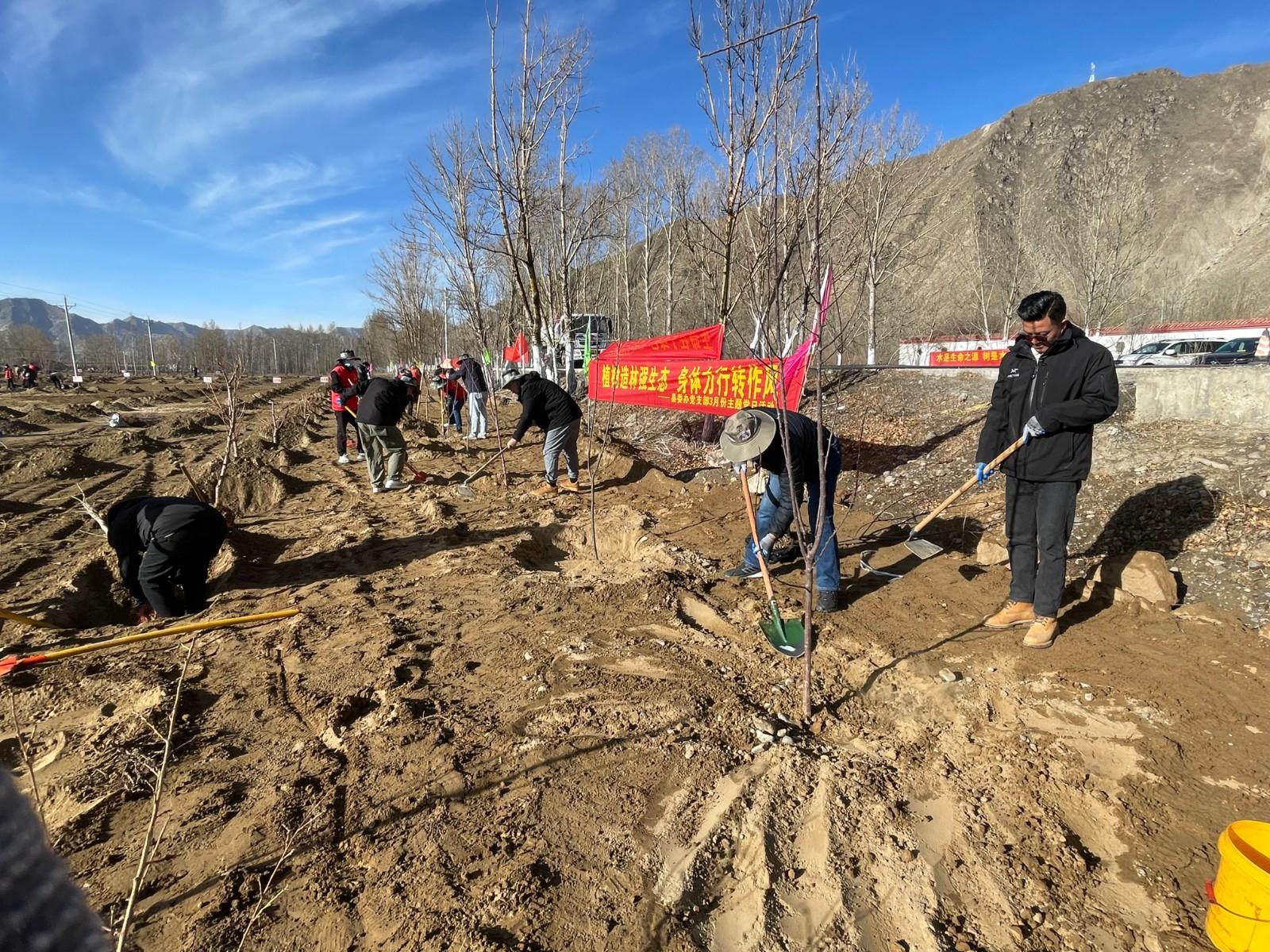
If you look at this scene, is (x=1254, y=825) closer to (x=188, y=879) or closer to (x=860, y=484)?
(x=188, y=879)

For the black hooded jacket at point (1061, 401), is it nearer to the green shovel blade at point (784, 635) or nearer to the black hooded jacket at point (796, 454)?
the black hooded jacket at point (796, 454)

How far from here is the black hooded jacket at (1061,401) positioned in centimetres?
325

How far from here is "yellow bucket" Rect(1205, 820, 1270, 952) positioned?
1637 mm

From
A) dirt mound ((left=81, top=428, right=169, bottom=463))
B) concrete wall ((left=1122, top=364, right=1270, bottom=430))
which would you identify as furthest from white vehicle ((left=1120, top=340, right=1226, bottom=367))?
dirt mound ((left=81, top=428, right=169, bottom=463))

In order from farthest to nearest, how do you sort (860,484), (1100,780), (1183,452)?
(860,484) < (1183,452) < (1100,780)

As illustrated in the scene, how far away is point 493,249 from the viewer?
857 cm

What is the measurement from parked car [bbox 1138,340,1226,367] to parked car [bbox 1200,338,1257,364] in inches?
9.8

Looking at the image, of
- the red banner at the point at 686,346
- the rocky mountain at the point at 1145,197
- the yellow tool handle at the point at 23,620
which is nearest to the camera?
the yellow tool handle at the point at 23,620

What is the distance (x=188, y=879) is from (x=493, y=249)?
795cm

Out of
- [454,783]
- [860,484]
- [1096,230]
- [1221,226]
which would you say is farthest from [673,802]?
[1221,226]

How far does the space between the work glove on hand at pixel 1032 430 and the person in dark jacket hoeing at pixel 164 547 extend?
521 cm

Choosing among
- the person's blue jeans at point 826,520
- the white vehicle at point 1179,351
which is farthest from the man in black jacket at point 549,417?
the white vehicle at point 1179,351

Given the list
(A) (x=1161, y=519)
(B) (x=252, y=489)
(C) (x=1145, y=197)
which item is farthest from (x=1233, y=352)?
(B) (x=252, y=489)

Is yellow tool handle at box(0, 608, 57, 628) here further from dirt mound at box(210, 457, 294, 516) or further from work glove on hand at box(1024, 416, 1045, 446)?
work glove on hand at box(1024, 416, 1045, 446)
